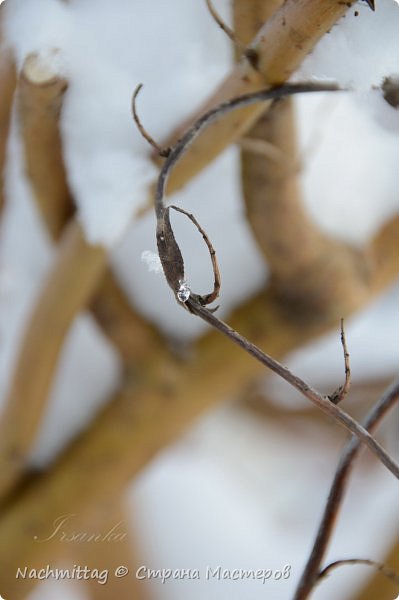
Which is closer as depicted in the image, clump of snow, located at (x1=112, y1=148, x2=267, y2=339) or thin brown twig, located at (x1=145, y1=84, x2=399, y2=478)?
thin brown twig, located at (x1=145, y1=84, x2=399, y2=478)

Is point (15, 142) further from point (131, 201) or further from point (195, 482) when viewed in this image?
point (195, 482)

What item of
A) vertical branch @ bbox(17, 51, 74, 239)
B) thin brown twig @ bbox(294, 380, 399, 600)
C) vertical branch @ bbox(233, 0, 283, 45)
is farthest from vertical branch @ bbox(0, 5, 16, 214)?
thin brown twig @ bbox(294, 380, 399, 600)

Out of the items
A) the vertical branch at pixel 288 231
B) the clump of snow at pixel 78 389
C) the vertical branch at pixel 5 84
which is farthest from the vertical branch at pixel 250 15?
the clump of snow at pixel 78 389

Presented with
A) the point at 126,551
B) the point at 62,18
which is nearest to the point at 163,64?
the point at 62,18

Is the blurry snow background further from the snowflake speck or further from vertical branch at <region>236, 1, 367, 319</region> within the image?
the snowflake speck

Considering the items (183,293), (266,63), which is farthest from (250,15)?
(183,293)

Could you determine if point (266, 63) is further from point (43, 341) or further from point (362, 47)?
point (43, 341)
